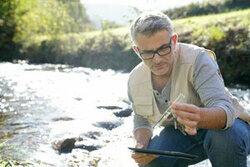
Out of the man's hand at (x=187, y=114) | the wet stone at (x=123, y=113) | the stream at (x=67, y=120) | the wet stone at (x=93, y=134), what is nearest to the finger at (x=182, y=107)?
the man's hand at (x=187, y=114)

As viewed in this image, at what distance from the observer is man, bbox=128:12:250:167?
2.39 m

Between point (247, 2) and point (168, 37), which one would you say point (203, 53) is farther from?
point (247, 2)

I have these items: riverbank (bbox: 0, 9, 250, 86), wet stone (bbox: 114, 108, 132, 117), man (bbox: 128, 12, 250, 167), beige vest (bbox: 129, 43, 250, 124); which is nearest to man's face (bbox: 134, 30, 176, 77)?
man (bbox: 128, 12, 250, 167)

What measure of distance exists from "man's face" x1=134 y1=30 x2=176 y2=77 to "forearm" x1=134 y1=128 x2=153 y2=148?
627mm

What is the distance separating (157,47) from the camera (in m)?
2.62

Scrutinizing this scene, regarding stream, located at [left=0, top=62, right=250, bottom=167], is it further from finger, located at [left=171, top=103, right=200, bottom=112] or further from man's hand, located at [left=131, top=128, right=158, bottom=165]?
finger, located at [left=171, top=103, right=200, bottom=112]

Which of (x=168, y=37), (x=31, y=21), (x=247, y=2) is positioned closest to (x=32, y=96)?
(x=168, y=37)

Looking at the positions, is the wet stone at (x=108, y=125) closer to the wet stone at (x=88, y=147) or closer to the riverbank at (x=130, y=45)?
the wet stone at (x=88, y=147)

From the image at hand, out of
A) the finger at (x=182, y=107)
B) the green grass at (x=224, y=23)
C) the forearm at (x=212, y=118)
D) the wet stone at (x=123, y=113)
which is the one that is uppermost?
the finger at (x=182, y=107)

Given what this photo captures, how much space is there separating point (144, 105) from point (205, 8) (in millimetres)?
17173

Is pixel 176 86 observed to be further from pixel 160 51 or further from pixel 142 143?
pixel 142 143

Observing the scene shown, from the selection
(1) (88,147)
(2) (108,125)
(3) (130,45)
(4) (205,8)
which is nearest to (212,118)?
(1) (88,147)

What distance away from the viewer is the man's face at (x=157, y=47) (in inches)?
102

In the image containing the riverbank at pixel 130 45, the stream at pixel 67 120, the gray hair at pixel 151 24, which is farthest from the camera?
the riverbank at pixel 130 45
